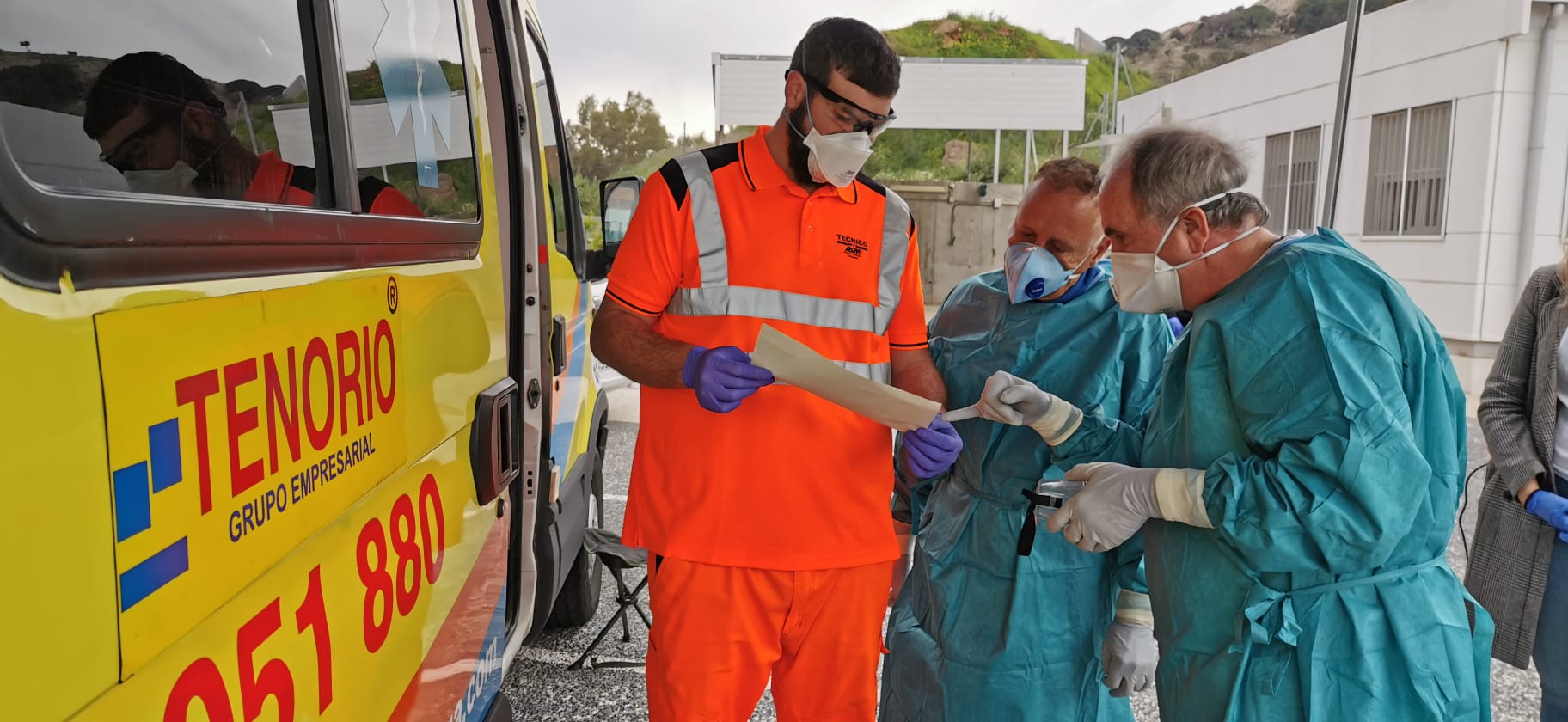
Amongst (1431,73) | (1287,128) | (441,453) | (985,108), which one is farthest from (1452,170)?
(441,453)

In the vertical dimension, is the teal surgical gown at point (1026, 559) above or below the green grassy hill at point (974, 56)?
below

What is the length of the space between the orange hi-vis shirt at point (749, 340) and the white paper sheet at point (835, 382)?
23cm

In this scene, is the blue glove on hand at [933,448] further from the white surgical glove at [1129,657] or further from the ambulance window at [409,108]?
the ambulance window at [409,108]

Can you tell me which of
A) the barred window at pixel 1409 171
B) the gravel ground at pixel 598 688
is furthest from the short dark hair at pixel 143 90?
the barred window at pixel 1409 171

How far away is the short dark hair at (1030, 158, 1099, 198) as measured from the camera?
7.25 feet

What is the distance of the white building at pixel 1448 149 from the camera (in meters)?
10.5

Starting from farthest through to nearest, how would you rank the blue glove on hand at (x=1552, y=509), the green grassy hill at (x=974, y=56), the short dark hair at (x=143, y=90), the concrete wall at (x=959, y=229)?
the green grassy hill at (x=974, y=56) < the concrete wall at (x=959, y=229) < the blue glove on hand at (x=1552, y=509) < the short dark hair at (x=143, y=90)

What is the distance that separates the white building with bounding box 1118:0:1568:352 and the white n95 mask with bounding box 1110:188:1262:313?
9689 mm

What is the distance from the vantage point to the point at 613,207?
3469mm

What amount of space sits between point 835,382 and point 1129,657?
92 centimetres

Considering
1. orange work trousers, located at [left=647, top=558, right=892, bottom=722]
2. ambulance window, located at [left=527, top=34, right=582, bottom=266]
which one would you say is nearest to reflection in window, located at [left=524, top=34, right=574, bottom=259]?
ambulance window, located at [left=527, top=34, right=582, bottom=266]

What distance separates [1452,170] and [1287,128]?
356cm

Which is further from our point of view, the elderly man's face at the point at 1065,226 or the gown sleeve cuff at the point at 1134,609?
the elderly man's face at the point at 1065,226

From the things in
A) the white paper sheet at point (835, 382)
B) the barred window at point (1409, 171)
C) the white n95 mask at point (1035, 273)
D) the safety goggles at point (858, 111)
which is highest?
the barred window at point (1409, 171)
